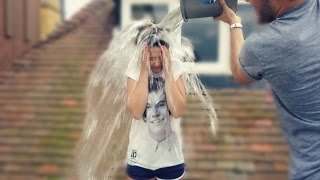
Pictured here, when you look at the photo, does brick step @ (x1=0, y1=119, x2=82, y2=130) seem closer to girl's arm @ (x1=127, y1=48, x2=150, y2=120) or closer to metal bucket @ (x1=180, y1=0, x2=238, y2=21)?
girl's arm @ (x1=127, y1=48, x2=150, y2=120)

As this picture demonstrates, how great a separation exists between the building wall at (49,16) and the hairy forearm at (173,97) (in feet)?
32.7

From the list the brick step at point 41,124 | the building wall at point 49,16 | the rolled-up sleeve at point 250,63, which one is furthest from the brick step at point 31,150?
the building wall at point 49,16

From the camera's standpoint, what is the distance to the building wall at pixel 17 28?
10.2 metres

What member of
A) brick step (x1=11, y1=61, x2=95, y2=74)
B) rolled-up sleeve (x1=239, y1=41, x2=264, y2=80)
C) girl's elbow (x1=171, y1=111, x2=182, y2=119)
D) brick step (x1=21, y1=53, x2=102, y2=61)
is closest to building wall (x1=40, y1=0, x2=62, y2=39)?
brick step (x1=21, y1=53, x2=102, y2=61)

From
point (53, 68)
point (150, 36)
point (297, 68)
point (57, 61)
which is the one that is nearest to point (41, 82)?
point (53, 68)

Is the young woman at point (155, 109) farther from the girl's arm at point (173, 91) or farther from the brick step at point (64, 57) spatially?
the brick step at point (64, 57)

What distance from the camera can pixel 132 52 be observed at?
3.64 metres

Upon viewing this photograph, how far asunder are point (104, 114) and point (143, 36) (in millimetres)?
638

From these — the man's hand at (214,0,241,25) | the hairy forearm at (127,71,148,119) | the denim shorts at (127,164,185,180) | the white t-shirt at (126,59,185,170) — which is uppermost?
the man's hand at (214,0,241,25)

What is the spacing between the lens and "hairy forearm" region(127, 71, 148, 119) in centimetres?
339

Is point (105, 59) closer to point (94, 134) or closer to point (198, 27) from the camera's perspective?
point (94, 134)

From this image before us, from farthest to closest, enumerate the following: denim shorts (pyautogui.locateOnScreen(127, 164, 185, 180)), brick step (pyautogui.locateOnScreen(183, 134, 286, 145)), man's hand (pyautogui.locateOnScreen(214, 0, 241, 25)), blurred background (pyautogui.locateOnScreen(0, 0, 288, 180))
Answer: brick step (pyautogui.locateOnScreen(183, 134, 286, 145)) < blurred background (pyautogui.locateOnScreen(0, 0, 288, 180)) < denim shorts (pyautogui.locateOnScreen(127, 164, 185, 180)) < man's hand (pyautogui.locateOnScreen(214, 0, 241, 25))

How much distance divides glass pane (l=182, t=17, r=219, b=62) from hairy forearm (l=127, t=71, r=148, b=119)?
5783mm

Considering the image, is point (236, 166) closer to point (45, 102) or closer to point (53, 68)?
point (45, 102)
